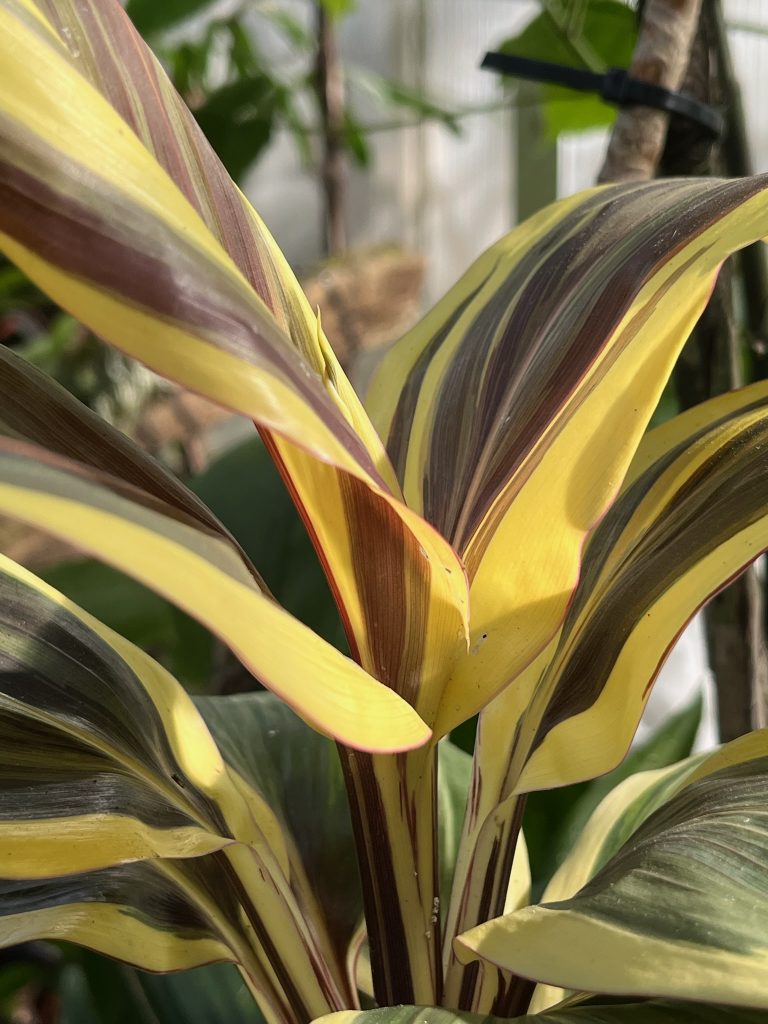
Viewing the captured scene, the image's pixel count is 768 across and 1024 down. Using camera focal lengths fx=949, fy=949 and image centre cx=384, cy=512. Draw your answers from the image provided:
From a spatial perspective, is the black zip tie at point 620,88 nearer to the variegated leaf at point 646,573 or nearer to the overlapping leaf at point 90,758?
→ the variegated leaf at point 646,573

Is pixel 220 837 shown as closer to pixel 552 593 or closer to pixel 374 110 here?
pixel 552 593

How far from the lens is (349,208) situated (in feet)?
7.00

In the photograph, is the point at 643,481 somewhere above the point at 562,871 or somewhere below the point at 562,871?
above

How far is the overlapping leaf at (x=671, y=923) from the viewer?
170mm

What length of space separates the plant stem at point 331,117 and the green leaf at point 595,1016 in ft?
4.19

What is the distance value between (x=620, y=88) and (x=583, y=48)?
30cm

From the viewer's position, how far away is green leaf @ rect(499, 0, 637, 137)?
0.64 m

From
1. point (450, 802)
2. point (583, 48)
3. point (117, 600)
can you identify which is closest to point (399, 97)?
point (583, 48)

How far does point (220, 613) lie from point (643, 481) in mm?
190

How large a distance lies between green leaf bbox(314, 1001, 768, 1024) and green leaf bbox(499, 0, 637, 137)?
0.53 metres

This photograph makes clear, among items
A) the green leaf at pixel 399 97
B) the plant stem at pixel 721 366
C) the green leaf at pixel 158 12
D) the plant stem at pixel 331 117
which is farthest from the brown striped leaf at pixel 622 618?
the plant stem at pixel 331 117

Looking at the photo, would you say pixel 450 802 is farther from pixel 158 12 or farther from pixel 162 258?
pixel 158 12

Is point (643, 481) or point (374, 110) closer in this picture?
point (643, 481)

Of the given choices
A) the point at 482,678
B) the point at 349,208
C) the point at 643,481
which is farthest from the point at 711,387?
the point at 349,208
